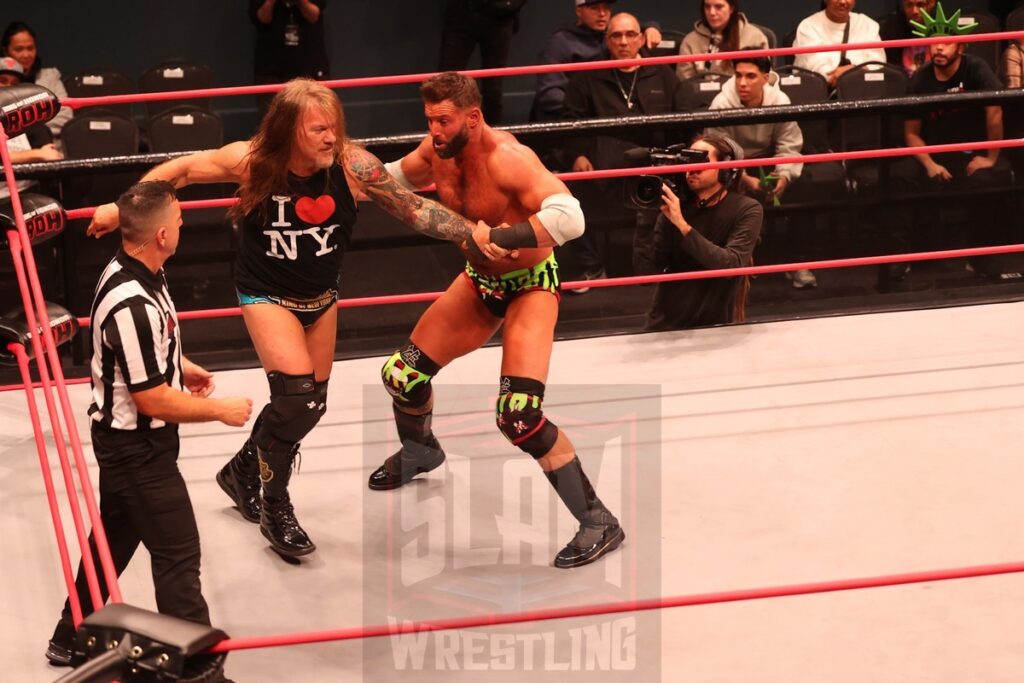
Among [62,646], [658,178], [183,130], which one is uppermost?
[658,178]

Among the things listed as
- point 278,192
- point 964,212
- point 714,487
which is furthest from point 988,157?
point 278,192

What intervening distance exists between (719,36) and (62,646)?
477 cm

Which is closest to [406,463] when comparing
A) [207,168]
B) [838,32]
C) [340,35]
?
[207,168]

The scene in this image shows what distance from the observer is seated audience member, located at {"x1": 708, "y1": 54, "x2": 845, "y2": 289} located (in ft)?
19.1

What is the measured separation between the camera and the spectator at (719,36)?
21.8 feet

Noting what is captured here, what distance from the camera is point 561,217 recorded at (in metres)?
3.47

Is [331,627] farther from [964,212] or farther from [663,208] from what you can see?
[964,212]

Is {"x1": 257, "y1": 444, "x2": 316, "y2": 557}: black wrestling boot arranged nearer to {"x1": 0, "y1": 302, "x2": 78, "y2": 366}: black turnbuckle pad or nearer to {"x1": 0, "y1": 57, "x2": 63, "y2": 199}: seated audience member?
{"x1": 0, "y1": 302, "x2": 78, "y2": 366}: black turnbuckle pad

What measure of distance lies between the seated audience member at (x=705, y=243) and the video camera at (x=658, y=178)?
0.04 metres

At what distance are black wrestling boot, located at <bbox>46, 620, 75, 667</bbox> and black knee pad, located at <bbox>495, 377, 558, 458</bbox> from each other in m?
1.21

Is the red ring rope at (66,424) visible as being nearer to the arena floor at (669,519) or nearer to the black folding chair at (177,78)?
the arena floor at (669,519)

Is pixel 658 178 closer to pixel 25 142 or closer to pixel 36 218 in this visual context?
pixel 36 218

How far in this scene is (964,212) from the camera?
236 inches

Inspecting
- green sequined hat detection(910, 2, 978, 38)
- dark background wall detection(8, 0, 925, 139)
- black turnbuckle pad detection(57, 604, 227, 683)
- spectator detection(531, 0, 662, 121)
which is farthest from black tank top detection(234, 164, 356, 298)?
dark background wall detection(8, 0, 925, 139)
